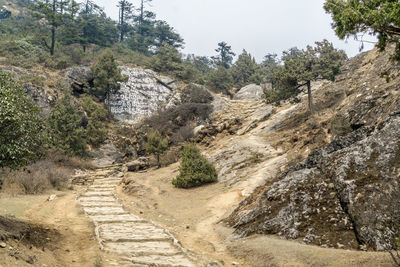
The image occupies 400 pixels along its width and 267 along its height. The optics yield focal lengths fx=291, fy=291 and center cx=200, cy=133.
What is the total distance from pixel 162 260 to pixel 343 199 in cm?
538

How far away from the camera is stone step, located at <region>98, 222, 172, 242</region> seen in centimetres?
982

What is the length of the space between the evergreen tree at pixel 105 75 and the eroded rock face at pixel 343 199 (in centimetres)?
3489

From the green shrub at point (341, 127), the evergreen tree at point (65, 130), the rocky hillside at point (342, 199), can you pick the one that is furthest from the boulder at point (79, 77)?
the rocky hillside at point (342, 199)

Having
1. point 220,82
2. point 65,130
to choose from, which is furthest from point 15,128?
point 220,82

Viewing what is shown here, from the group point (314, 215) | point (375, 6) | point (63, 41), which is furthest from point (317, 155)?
point (63, 41)

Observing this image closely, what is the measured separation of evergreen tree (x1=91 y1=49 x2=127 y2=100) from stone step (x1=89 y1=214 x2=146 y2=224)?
100ft

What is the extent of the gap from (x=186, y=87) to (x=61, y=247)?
38690 millimetres

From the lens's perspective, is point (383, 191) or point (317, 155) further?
point (317, 155)

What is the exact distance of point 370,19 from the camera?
24.9 feet

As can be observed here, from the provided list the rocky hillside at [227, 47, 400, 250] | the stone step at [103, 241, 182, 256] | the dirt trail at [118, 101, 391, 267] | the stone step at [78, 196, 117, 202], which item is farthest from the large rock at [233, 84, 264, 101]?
the stone step at [103, 241, 182, 256]

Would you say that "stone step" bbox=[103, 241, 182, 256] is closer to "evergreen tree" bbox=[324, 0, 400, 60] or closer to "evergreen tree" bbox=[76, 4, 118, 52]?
"evergreen tree" bbox=[324, 0, 400, 60]

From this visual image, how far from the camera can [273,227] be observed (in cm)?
937

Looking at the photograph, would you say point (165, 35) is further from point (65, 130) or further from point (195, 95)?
point (65, 130)

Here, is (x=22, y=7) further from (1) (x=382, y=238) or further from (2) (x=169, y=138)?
(1) (x=382, y=238)
